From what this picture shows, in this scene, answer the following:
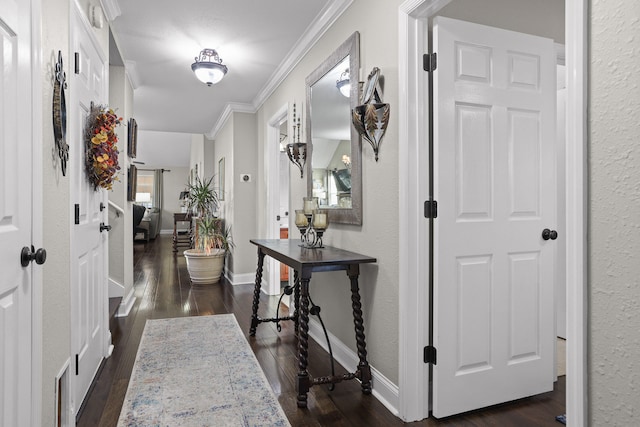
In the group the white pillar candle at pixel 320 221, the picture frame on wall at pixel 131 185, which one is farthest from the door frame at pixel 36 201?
the picture frame on wall at pixel 131 185

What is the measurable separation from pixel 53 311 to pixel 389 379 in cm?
160

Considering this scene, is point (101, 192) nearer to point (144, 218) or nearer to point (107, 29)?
point (107, 29)

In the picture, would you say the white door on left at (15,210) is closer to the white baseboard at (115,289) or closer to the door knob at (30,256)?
the door knob at (30,256)

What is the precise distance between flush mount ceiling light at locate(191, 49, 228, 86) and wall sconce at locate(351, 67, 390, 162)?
1.75 metres

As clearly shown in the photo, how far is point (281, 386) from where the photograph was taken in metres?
2.34

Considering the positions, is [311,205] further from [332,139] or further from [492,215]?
[492,215]

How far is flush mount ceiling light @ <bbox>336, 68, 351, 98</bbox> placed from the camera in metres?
2.61

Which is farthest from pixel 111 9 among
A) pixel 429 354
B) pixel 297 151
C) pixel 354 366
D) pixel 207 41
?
pixel 429 354

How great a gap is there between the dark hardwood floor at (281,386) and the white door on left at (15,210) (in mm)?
871

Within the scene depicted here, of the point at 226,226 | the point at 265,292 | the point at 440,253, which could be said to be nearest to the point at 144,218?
the point at 226,226

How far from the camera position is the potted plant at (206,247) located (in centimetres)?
532

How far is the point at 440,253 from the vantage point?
1.97m

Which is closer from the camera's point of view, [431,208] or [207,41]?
[431,208]

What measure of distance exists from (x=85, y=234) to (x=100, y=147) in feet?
1.62
